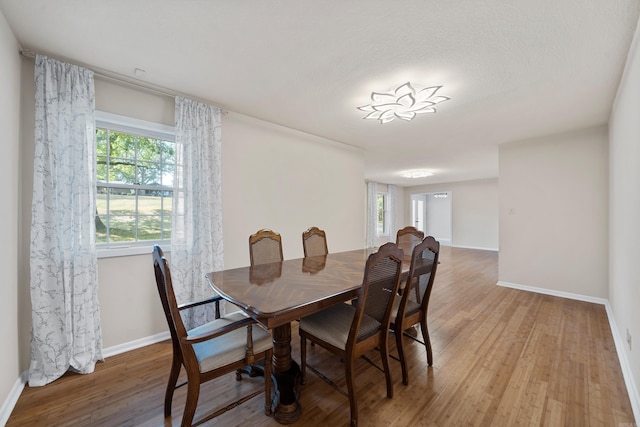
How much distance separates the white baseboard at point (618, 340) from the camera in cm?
160

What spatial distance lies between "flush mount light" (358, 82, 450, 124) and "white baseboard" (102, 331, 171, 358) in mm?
3103

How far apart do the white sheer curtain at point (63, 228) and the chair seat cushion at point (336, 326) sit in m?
1.80

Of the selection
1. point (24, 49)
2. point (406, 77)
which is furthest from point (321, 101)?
point (24, 49)

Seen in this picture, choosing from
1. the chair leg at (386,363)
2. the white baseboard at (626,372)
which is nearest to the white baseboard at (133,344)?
the chair leg at (386,363)

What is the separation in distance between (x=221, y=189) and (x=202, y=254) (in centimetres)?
76

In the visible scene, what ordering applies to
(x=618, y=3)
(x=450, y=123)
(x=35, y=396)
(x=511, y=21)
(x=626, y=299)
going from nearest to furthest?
(x=618, y=3), (x=511, y=21), (x=35, y=396), (x=626, y=299), (x=450, y=123)

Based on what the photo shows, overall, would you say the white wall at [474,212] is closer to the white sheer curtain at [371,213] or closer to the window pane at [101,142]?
the white sheer curtain at [371,213]

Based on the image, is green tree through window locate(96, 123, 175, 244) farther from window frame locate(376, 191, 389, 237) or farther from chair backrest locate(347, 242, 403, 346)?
window frame locate(376, 191, 389, 237)

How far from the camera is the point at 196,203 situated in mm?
2691

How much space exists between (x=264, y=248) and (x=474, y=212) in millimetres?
8503

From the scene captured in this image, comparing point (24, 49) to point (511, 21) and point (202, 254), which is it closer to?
point (202, 254)

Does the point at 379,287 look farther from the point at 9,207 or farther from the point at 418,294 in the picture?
the point at 9,207

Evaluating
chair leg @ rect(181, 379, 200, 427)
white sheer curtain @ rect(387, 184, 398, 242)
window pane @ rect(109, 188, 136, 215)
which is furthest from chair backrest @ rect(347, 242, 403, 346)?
white sheer curtain @ rect(387, 184, 398, 242)

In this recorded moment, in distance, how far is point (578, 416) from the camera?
156 centimetres
